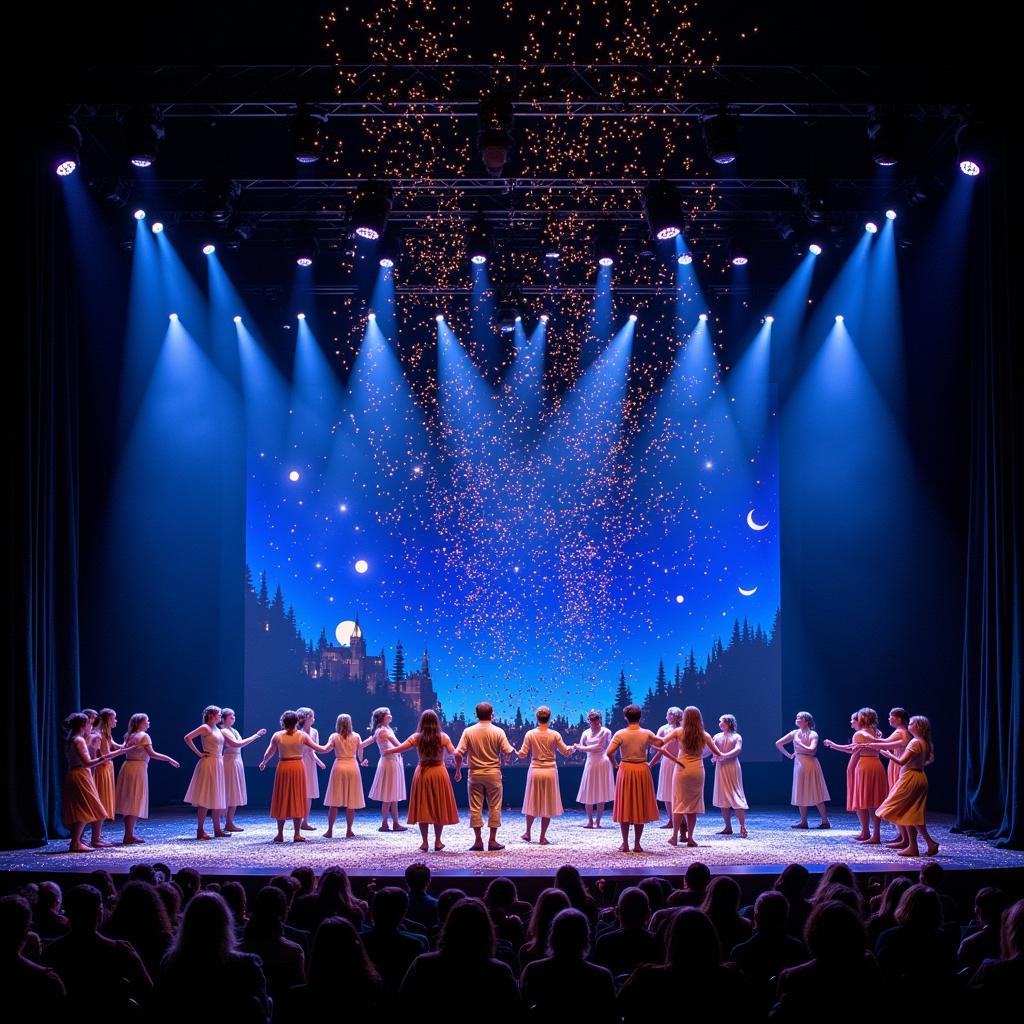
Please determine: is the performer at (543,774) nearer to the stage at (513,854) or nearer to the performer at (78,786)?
the stage at (513,854)

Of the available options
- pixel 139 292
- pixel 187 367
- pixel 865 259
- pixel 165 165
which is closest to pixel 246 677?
pixel 187 367

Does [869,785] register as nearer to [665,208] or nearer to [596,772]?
[596,772]

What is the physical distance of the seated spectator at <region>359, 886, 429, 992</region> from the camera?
464 cm

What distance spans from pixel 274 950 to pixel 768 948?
7.22 ft

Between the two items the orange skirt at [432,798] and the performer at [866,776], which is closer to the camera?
the orange skirt at [432,798]

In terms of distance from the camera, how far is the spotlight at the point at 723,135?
10.1 m

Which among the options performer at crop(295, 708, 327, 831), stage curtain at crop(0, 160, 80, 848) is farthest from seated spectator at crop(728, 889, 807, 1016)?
stage curtain at crop(0, 160, 80, 848)

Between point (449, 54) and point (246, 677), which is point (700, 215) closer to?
point (449, 54)

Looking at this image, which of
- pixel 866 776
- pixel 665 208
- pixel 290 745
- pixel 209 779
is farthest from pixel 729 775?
pixel 665 208

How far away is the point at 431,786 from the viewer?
36.0 feet

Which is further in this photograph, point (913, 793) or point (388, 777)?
point (388, 777)

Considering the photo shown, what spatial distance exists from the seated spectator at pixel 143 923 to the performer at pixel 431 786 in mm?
6032

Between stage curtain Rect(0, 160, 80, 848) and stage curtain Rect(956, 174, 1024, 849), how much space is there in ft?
34.1

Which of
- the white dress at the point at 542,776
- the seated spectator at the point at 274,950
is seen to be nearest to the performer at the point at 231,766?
the white dress at the point at 542,776
